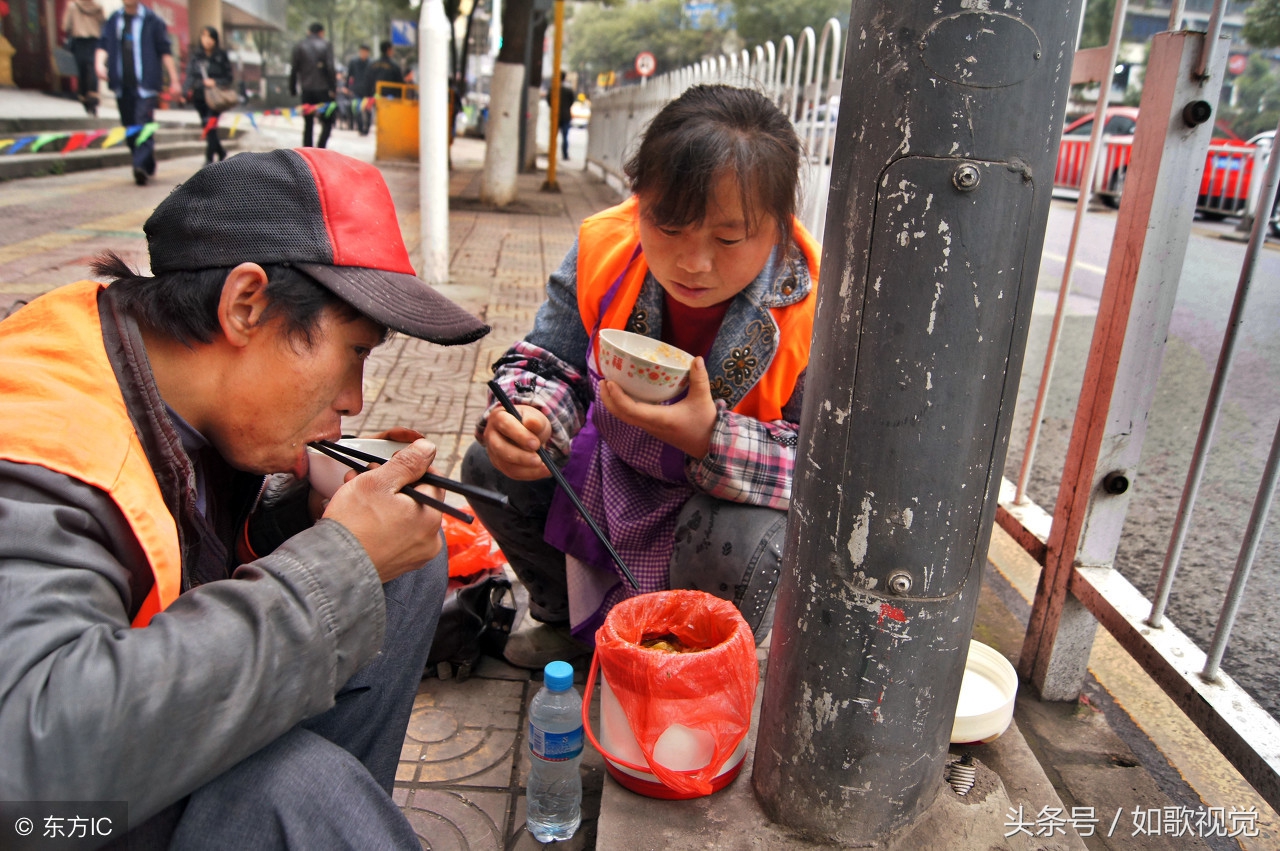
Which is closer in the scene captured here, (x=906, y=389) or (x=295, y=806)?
(x=295, y=806)

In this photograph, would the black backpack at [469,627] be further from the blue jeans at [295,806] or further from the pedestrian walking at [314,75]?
the pedestrian walking at [314,75]

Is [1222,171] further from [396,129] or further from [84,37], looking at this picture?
[84,37]

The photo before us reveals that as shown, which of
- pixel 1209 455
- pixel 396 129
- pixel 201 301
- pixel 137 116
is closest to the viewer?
pixel 201 301

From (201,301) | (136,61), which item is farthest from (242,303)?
(136,61)

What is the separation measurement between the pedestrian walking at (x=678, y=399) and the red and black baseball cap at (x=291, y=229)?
1.87ft

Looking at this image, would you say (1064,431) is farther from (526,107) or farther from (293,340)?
(526,107)

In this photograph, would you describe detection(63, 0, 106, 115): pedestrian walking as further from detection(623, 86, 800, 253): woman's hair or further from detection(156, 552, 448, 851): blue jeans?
detection(156, 552, 448, 851): blue jeans

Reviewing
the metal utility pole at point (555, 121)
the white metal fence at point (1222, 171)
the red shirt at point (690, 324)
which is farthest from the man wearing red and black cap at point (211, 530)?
the metal utility pole at point (555, 121)

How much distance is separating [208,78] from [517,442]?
1221 centimetres

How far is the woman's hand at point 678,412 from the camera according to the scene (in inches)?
72.5

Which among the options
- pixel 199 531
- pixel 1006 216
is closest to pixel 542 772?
pixel 199 531

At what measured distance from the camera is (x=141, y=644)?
3.31 feet

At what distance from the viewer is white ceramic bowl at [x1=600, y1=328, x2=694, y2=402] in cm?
180

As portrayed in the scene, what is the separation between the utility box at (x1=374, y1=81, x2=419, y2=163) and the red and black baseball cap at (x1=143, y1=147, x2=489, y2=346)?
1621 centimetres
